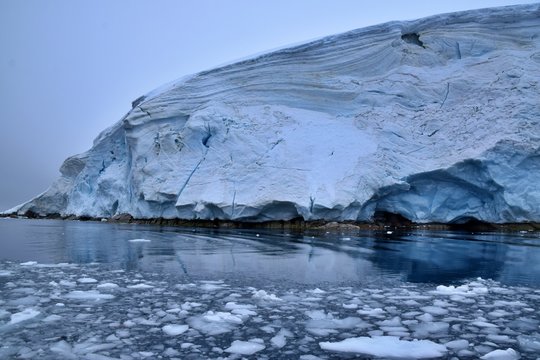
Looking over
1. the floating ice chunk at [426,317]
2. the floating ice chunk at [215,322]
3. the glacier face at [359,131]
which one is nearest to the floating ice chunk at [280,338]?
the floating ice chunk at [215,322]

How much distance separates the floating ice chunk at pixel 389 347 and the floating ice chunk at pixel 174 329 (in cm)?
74

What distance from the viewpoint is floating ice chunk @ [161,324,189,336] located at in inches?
90.2

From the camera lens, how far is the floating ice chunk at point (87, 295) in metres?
3.07

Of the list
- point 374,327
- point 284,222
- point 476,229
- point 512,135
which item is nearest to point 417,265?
point 374,327

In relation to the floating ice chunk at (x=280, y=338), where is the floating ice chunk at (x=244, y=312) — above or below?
above

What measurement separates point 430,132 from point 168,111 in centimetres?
949

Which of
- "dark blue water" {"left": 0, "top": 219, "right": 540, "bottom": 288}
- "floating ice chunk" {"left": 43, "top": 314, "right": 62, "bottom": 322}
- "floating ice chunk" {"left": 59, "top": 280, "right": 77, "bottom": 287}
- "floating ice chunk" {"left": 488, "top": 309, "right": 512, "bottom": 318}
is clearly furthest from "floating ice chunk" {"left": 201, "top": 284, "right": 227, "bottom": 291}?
"floating ice chunk" {"left": 488, "top": 309, "right": 512, "bottom": 318}

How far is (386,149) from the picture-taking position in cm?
1397

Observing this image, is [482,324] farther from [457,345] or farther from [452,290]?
[452,290]

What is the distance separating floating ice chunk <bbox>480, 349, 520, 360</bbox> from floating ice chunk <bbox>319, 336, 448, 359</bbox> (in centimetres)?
18

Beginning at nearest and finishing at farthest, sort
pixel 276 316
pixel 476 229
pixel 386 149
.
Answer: pixel 276 316, pixel 386 149, pixel 476 229

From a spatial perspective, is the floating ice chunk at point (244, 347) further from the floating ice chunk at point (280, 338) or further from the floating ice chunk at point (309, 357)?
the floating ice chunk at point (309, 357)

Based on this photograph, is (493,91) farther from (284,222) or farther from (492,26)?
(284,222)

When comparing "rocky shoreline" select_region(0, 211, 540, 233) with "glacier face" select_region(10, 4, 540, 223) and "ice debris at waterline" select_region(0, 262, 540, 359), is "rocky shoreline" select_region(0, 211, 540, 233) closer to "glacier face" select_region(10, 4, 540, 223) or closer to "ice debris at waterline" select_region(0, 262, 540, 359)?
"glacier face" select_region(10, 4, 540, 223)
